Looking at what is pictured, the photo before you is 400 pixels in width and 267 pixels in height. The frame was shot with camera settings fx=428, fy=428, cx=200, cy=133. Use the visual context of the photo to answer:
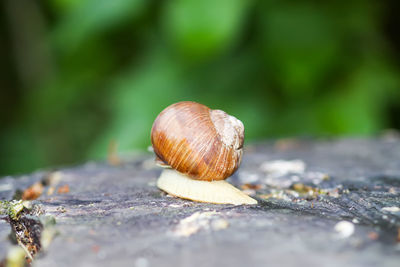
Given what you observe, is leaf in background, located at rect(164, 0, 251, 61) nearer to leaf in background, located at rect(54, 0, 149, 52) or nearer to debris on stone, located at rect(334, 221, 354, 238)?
leaf in background, located at rect(54, 0, 149, 52)

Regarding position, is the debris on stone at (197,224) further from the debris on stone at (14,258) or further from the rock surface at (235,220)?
the debris on stone at (14,258)

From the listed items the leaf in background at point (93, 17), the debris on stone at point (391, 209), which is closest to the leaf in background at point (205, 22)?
the leaf in background at point (93, 17)

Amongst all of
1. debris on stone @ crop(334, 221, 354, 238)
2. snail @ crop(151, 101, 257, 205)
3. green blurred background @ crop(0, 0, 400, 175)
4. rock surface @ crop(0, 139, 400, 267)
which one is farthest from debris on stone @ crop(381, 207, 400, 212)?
green blurred background @ crop(0, 0, 400, 175)

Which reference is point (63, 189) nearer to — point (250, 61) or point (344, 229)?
point (344, 229)

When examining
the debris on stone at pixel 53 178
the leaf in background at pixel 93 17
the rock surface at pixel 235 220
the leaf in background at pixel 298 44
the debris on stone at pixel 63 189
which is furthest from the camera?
the leaf in background at pixel 298 44

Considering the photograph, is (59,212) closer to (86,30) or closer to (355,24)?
(86,30)
